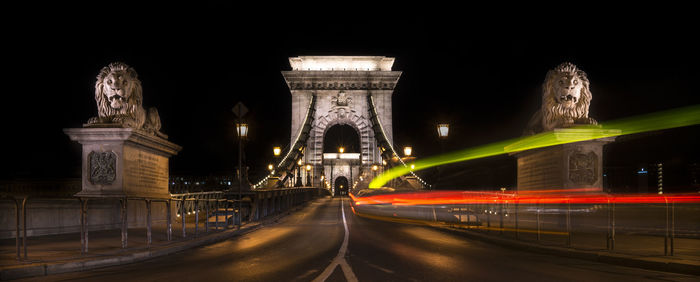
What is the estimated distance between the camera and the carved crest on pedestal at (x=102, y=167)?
1557 centimetres

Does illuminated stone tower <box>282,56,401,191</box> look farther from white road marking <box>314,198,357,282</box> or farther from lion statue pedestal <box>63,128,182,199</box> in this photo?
white road marking <box>314,198,357,282</box>

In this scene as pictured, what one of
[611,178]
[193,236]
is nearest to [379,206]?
[611,178]

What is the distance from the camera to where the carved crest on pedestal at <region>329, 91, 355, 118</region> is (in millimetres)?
90812

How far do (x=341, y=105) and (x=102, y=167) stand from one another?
249 ft

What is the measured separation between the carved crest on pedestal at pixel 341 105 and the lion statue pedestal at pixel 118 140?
73010mm

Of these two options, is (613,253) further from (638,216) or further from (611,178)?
(611,178)

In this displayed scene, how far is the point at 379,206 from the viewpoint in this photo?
2795cm

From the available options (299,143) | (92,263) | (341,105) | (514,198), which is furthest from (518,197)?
(341,105)

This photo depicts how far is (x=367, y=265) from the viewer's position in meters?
9.35

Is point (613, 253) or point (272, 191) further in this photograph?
point (272, 191)

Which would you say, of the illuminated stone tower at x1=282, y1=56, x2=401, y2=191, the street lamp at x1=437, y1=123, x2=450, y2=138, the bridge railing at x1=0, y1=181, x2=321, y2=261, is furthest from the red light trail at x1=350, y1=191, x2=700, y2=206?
the illuminated stone tower at x1=282, y1=56, x2=401, y2=191

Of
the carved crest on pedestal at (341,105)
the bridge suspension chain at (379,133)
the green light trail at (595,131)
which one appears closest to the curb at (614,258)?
the green light trail at (595,131)

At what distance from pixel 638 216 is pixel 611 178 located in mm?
15893

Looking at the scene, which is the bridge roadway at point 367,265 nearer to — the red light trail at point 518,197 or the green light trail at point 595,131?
the red light trail at point 518,197
